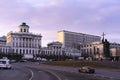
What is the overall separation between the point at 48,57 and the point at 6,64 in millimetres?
134369

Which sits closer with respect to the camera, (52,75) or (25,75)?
(25,75)

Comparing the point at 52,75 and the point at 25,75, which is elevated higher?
the point at 25,75

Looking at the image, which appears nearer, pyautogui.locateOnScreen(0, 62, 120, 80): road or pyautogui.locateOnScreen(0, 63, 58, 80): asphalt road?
pyautogui.locateOnScreen(0, 63, 58, 80): asphalt road

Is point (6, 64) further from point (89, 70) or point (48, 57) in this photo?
point (48, 57)

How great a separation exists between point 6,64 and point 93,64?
29.7 meters

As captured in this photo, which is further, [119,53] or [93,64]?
[119,53]

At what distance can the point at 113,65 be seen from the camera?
266 feet

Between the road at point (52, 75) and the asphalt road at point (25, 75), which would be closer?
the asphalt road at point (25, 75)

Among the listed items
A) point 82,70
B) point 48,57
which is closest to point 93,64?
point 82,70

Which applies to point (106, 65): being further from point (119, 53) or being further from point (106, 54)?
point (119, 53)

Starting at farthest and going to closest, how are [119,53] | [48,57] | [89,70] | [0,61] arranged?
[48,57]
[119,53]
[0,61]
[89,70]

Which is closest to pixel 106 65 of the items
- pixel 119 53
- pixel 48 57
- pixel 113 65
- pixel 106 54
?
pixel 113 65

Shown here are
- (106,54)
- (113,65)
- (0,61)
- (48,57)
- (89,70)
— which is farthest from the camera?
(48,57)

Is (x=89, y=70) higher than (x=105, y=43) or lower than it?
lower
